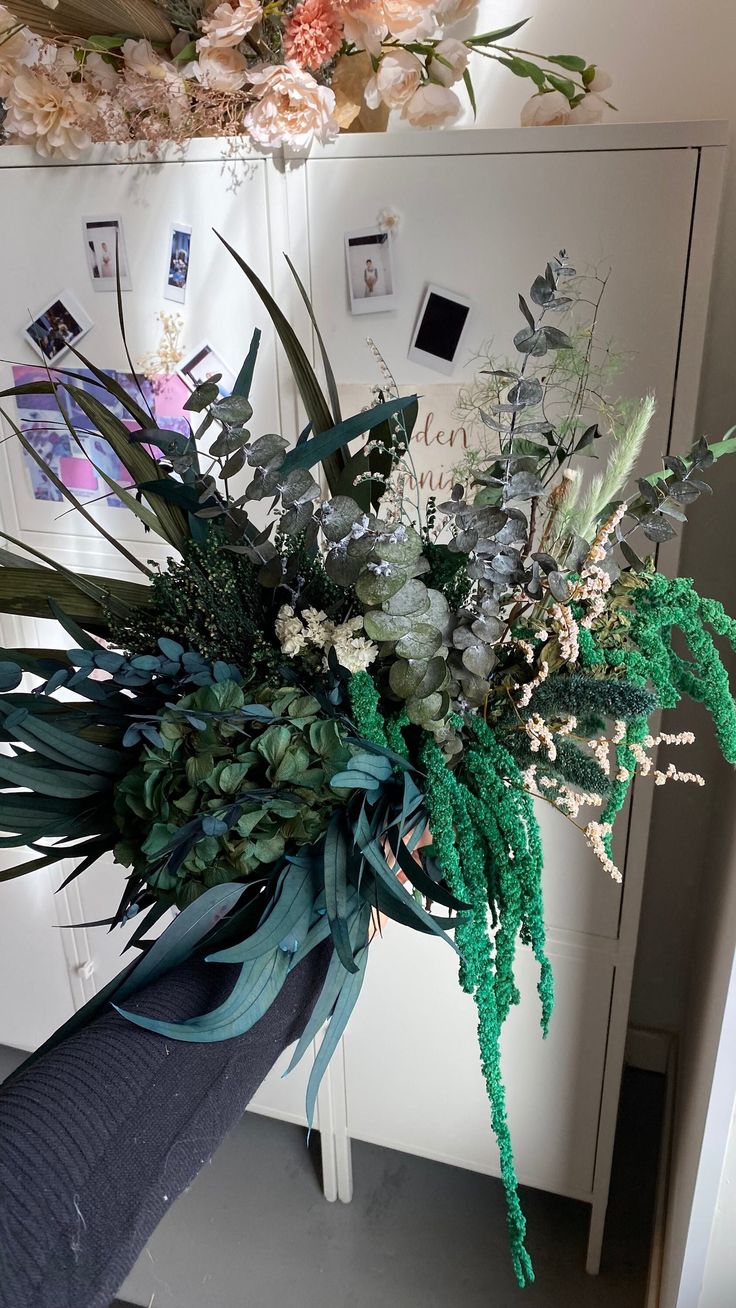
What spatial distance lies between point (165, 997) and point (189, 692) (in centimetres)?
23

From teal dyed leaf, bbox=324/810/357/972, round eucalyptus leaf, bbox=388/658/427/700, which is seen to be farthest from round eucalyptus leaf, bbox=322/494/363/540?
teal dyed leaf, bbox=324/810/357/972

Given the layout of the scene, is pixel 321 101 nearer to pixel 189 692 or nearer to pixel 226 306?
pixel 226 306

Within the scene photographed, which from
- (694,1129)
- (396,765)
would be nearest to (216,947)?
(396,765)

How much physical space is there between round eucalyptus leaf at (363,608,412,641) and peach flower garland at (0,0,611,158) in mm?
873

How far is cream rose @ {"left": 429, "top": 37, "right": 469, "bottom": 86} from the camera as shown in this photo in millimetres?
1220

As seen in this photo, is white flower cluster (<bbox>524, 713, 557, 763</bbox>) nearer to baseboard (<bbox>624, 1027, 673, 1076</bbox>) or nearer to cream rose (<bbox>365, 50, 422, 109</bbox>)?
cream rose (<bbox>365, 50, 422, 109</bbox>)

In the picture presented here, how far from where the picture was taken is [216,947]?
0.67m

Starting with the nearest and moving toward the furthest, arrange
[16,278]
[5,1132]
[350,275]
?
[5,1132] → [350,275] → [16,278]

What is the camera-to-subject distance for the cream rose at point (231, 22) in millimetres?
1155

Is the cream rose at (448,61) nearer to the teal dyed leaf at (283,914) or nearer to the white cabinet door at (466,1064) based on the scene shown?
the teal dyed leaf at (283,914)

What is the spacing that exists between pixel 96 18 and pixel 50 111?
144 millimetres

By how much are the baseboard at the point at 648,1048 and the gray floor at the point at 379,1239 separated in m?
0.10

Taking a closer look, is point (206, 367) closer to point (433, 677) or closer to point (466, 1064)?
point (433, 677)

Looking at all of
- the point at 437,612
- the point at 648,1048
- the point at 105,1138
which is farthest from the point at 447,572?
the point at 648,1048
